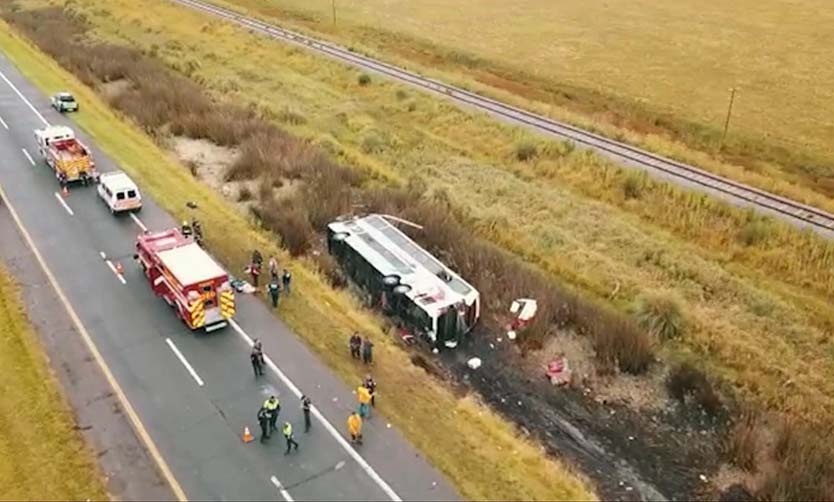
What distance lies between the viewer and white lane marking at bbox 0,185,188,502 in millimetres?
23500

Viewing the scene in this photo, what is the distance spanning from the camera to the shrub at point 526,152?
5225 cm

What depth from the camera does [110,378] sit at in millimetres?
27766

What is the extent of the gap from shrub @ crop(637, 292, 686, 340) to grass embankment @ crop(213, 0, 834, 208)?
17.1 metres

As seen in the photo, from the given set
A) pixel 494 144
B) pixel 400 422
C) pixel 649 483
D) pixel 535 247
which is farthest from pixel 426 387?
pixel 494 144

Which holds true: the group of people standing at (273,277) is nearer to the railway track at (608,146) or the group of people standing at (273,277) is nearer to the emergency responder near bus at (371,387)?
the emergency responder near bus at (371,387)

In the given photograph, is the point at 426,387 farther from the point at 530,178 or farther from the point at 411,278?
the point at 530,178

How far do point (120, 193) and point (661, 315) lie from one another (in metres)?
26.2

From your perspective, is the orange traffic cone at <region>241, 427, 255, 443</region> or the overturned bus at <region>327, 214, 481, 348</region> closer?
the orange traffic cone at <region>241, 427, 255, 443</region>

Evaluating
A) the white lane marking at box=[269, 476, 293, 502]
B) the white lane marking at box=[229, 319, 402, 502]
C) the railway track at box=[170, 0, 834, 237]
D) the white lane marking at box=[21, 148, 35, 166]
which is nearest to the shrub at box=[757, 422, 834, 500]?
the white lane marking at box=[229, 319, 402, 502]

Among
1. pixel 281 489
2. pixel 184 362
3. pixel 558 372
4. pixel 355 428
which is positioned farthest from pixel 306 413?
pixel 558 372

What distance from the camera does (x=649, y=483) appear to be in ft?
84.3

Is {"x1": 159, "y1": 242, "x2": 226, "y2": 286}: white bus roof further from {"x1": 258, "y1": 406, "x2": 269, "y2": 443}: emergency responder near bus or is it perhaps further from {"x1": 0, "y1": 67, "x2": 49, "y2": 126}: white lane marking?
{"x1": 0, "y1": 67, "x2": 49, "y2": 126}: white lane marking

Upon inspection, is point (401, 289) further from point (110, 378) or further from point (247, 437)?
point (110, 378)

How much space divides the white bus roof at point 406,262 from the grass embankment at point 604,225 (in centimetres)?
755
